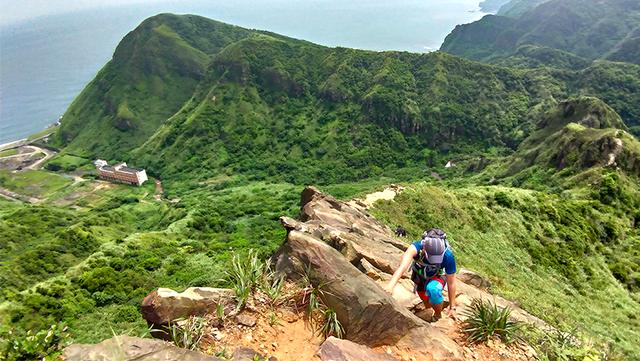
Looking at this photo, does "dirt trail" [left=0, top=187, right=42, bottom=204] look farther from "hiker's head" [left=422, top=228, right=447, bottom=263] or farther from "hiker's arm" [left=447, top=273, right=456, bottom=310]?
"hiker's head" [left=422, top=228, right=447, bottom=263]

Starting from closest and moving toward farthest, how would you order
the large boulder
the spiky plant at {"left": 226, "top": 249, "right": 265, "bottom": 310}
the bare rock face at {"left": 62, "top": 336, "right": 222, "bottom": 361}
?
the bare rock face at {"left": 62, "top": 336, "right": 222, "bottom": 361}, the large boulder, the spiky plant at {"left": 226, "top": 249, "right": 265, "bottom": 310}

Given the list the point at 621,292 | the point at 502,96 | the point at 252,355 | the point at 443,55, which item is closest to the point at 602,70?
the point at 502,96

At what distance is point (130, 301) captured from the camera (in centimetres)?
4122

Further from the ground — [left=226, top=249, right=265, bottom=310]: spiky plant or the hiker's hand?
[left=226, top=249, right=265, bottom=310]: spiky plant

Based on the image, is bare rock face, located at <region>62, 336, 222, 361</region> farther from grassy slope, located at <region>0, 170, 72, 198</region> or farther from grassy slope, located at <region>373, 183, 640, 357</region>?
grassy slope, located at <region>0, 170, 72, 198</region>

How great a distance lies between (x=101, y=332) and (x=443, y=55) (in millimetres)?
190660

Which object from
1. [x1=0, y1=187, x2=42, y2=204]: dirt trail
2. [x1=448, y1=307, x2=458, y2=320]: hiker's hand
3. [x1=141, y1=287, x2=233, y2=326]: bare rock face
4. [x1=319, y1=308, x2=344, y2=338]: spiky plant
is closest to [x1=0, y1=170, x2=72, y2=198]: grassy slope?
[x1=0, y1=187, x2=42, y2=204]: dirt trail

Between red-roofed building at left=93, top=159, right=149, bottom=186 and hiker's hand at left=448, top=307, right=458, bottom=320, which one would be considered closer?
hiker's hand at left=448, top=307, right=458, bottom=320

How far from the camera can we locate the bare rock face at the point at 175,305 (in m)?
12.4

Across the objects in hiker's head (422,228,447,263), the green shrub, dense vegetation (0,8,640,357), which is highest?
hiker's head (422,228,447,263)

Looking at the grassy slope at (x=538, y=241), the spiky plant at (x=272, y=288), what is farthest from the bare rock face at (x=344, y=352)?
the grassy slope at (x=538, y=241)

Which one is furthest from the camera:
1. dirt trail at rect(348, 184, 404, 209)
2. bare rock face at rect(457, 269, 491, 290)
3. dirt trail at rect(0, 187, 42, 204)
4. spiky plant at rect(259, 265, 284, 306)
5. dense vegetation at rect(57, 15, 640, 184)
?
dense vegetation at rect(57, 15, 640, 184)

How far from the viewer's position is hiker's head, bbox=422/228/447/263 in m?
12.4

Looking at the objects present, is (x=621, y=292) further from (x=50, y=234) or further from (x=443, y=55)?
(x=443, y=55)
